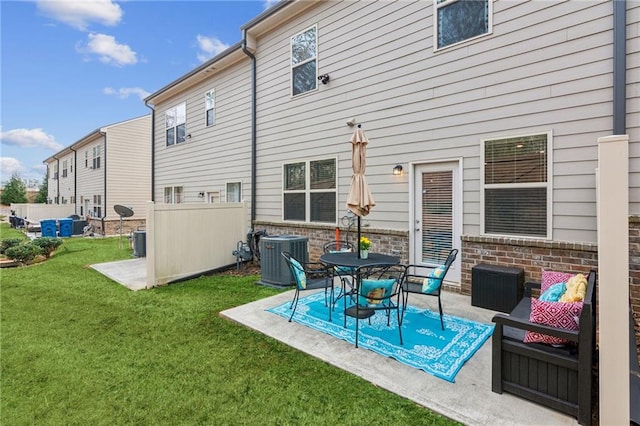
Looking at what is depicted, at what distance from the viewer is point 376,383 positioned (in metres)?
2.82

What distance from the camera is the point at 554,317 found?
2.51 m

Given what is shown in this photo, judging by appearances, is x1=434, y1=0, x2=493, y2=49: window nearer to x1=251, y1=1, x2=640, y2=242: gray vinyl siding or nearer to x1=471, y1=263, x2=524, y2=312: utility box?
x1=251, y1=1, x2=640, y2=242: gray vinyl siding

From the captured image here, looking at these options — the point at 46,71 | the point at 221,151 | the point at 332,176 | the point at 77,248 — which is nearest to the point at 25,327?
the point at 332,176

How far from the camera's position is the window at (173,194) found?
1229 centimetres

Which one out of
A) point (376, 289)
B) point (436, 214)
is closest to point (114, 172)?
point (436, 214)

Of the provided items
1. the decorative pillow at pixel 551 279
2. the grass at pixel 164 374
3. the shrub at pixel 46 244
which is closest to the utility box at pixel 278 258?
the grass at pixel 164 374

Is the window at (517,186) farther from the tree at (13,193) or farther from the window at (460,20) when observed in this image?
the tree at (13,193)

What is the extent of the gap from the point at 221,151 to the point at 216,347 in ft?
25.5

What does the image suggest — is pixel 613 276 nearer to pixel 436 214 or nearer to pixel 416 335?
pixel 416 335

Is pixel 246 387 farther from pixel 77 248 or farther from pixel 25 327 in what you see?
pixel 77 248

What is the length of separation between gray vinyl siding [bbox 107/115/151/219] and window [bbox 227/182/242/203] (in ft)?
33.9

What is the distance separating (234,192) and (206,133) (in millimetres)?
2620

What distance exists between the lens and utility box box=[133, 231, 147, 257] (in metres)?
9.46

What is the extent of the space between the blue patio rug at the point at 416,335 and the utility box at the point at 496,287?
703mm
